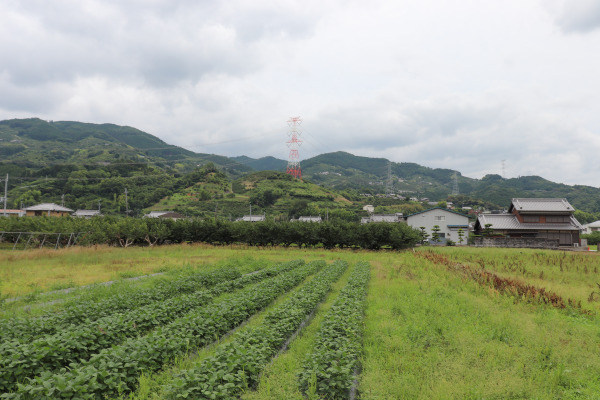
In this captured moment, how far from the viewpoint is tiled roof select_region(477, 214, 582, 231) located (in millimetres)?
43794

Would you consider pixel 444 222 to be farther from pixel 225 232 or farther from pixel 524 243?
pixel 225 232

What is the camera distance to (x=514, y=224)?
46.2m

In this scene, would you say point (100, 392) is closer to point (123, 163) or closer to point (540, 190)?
point (123, 163)

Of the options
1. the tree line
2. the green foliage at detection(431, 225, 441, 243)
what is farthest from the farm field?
the green foliage at detection(431, 225, 441, 243)

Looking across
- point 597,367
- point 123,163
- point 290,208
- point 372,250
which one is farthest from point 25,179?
point 597,367

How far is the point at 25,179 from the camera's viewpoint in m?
100

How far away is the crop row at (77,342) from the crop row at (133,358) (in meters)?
0.33

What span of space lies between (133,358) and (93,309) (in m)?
4.38

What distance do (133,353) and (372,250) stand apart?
30487 millimetres

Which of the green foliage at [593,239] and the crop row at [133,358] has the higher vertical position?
the crop row at [133,358]

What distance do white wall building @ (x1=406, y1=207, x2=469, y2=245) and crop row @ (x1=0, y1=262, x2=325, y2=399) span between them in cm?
4988

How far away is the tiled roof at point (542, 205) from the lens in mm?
44750

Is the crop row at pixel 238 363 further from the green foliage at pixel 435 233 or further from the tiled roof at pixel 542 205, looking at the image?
the tiled roof at pixel 542 205

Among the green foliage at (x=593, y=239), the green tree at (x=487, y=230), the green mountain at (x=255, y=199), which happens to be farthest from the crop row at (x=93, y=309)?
the green mountain at (x=255, y=199)
